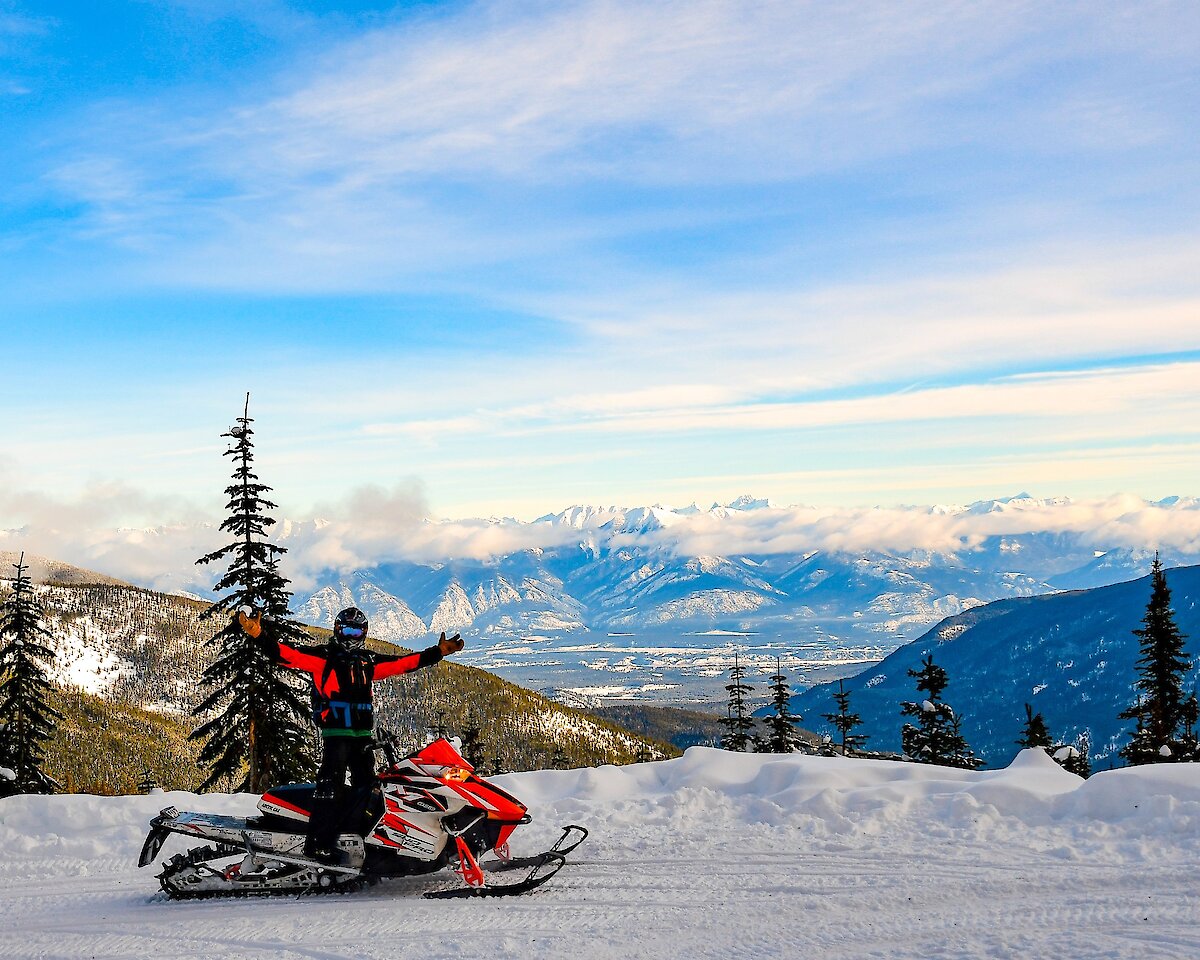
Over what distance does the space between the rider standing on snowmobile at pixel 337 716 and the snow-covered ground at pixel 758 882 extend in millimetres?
741

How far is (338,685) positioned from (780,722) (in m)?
31.7

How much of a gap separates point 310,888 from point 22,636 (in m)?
27.6

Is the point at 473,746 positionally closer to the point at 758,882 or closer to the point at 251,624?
the point at 758,882

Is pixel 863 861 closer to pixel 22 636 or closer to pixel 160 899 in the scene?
pixel 160 899

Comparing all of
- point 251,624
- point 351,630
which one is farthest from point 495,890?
point 251,624

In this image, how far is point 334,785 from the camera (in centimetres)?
893

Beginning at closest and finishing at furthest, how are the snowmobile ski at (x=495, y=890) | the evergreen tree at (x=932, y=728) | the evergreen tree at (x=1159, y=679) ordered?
the snowmobile ski at (x=495, y=890) < the evergreen tree at (x=1159, y=679) < the evergreen tree at (x=932, y=728)

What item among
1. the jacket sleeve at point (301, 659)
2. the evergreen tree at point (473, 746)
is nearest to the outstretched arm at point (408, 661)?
the jacket sleeve at point (301, 659)

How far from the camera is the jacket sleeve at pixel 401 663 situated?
9031mm

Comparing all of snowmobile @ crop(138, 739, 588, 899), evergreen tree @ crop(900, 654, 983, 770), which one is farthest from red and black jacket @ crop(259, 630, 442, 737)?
evergreen tree @ crop(900, 654, 983, 770)

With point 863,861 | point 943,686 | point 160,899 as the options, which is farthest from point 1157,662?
point 160,899

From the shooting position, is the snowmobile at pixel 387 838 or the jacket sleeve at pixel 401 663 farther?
the jacket sleeve at pixel 401 663

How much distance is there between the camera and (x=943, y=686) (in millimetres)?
32969

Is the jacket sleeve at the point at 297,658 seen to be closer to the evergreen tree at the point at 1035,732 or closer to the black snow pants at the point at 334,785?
the black snow pants at the point at 334,785
